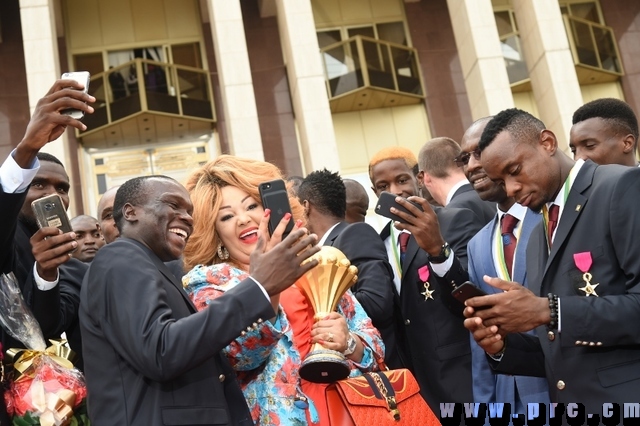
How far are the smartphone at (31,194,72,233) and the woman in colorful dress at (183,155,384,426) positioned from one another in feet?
2.03

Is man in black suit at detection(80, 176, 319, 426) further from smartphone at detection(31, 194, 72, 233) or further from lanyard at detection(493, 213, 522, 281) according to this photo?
lanyard at detection(493, 213, 522, 281)

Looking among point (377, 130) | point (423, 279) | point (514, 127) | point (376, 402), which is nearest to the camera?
point (376, 402)

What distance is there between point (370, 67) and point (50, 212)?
18564 mm

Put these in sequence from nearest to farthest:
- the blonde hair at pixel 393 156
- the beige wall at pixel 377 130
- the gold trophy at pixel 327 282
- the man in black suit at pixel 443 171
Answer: the gold trophy at pixel 327 282
the man in black suit at pixel 443 171
the blonde hair at pixel 393 156
the beige wall at pixel 377 130

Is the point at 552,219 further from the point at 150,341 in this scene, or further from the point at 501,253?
the point at 150,341

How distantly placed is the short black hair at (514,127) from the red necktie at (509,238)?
0.84 m

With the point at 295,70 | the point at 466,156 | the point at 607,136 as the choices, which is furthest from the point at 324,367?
the point at 295,70

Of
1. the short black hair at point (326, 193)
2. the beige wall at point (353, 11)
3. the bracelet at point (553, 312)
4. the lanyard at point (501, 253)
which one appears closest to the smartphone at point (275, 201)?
the bracelet at point (553, 312)

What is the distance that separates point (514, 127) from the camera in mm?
4129

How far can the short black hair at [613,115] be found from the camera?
545 centimetres

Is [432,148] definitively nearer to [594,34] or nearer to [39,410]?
[39,410]

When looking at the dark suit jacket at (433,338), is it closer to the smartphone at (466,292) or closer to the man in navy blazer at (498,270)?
the man in navy blazer at (498,270)

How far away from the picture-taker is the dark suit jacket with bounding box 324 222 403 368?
4727mm

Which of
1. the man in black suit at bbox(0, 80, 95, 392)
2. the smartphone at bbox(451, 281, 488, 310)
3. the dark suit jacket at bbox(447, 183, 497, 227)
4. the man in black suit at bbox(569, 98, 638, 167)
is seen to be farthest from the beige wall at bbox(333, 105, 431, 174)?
the smartphone at bbox(451, 281, 488, 310)
